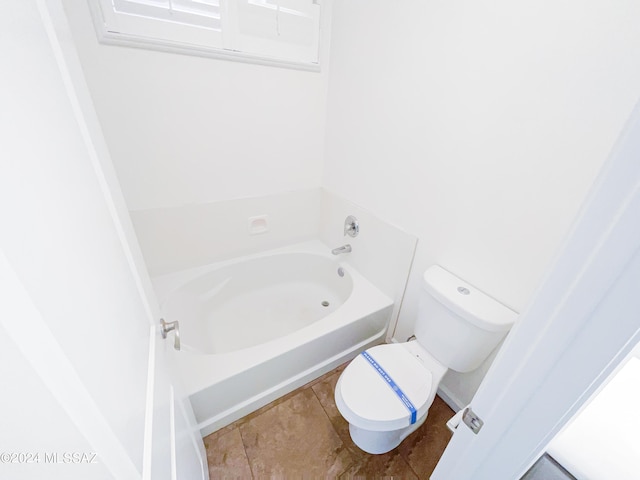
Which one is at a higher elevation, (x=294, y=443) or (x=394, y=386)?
(x=394, y=386)

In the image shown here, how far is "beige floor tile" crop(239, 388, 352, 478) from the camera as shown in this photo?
1142mm

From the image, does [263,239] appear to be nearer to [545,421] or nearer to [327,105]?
[327,105]

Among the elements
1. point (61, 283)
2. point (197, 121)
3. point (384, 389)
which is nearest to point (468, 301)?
point (384, 389)

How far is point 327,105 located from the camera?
5.78ft

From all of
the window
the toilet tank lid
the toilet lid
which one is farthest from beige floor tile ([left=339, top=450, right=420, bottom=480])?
the window

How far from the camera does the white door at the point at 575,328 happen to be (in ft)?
0.97

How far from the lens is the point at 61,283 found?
0.27 m

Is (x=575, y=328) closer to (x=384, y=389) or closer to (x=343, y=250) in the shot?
(x=384, y=389)

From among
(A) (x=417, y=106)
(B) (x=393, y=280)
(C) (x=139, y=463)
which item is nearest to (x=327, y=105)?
(A) (x=417, y=106)

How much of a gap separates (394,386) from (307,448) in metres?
0.53

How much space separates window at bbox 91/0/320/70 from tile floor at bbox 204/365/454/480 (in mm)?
1861

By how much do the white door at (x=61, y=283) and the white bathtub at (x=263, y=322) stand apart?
73cm

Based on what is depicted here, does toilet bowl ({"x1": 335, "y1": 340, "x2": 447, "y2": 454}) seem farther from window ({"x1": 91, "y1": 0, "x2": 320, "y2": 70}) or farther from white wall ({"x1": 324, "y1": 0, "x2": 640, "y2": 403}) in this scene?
window ({"x1": 91, "y1": 0, "x2": 320, "y2": 70})

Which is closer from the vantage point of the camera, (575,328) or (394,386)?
(575,328)
